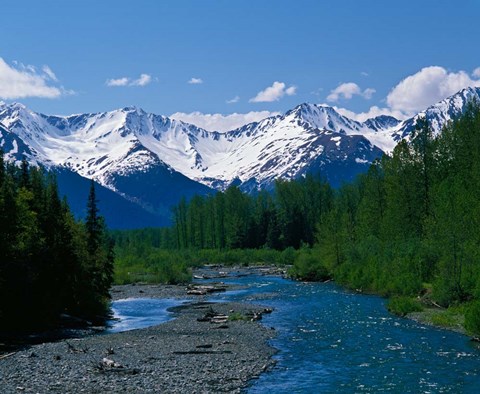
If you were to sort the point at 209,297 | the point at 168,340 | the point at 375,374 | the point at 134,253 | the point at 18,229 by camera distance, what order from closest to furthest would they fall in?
the point at 375,374
the point at 168,340
the point at 18,229
the point at 209,297
the point at 134,253

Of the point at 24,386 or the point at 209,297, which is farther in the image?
the point at 209,297

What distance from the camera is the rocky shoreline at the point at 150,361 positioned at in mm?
27625

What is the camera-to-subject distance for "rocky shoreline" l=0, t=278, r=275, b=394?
2762 centimetres

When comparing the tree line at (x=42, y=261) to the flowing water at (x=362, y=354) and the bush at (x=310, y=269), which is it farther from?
the bush at (x=310, y=269)

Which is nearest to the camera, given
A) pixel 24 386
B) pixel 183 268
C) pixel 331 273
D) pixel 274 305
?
pixel 24 386

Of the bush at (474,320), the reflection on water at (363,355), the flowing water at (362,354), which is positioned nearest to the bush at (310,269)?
the flowing water at (362,354)

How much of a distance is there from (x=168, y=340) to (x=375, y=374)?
1617cm

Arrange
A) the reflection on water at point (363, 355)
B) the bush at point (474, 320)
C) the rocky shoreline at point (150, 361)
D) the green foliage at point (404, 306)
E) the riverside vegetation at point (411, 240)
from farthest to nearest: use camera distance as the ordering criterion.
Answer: the riverside vegetation at point (411, 240) → the green foliage at point (404, 306) → the bush at point (474, 320) → the reflection on water at point (363, 355) → the rocky shoreline at point (150, 361)

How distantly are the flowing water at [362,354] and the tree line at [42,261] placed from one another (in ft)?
22.7

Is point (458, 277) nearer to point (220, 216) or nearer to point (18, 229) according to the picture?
point (18, 229)

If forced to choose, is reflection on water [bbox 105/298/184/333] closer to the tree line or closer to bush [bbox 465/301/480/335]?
the tree line

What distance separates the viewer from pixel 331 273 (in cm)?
9225

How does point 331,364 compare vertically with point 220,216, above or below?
below

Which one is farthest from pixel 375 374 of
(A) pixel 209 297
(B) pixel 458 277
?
(A) pixel 209 297
